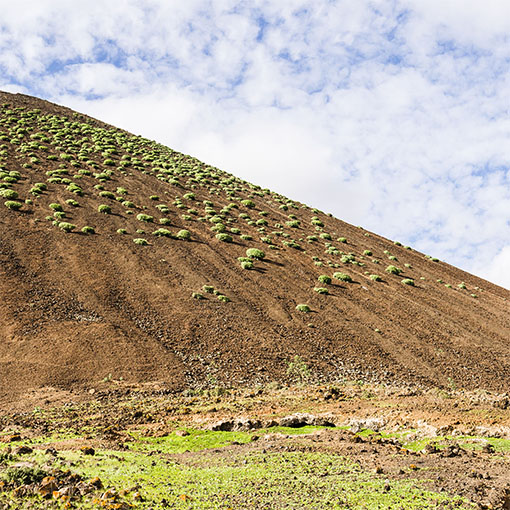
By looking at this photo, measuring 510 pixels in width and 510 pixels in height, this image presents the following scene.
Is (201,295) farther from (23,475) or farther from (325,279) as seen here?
(23,475)

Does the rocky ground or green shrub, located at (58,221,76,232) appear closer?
the rocky ground

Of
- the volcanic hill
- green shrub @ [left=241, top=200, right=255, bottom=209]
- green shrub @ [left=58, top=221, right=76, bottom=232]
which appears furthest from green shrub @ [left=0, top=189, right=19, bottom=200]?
green shrub @ [left=241, top=200, right=255, bottom=209]

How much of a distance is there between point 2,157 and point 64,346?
39348mm

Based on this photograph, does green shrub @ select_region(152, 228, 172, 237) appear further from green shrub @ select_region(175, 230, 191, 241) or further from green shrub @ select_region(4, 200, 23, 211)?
green shrub @ select_region(4, 200, 23, 211)

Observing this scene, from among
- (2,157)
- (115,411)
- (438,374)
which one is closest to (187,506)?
(115,411)

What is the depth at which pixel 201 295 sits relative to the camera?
2861 cm

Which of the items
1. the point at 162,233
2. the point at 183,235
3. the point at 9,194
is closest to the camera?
the point at 9,194

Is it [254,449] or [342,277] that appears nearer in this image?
[254,449]

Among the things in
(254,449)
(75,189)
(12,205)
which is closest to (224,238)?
(75,189)

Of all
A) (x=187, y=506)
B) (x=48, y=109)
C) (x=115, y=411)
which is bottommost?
(x=115, y=411)

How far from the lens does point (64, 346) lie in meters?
21.0

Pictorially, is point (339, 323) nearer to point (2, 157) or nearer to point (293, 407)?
point (293, 407)

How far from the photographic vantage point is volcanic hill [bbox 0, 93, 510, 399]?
21500mm

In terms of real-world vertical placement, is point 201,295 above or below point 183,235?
below
